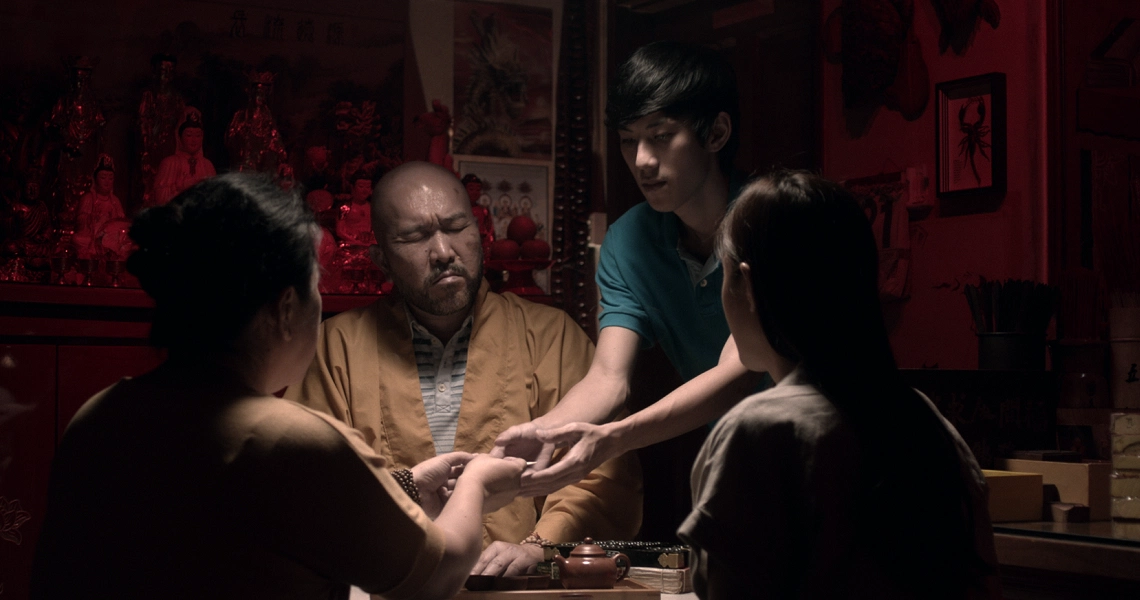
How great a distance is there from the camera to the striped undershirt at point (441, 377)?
277 centimetres

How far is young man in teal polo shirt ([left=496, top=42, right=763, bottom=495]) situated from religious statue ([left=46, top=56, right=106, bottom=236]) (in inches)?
58.3

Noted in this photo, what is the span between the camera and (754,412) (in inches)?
47.1

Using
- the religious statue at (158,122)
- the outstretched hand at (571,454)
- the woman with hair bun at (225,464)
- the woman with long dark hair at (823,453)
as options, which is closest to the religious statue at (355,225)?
the religious statue at (158,122)

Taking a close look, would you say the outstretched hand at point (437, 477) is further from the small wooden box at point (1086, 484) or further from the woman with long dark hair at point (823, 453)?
the small wooden box at point (1086, 484)

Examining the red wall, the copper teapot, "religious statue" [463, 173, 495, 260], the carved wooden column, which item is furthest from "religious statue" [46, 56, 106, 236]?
→ the red wall

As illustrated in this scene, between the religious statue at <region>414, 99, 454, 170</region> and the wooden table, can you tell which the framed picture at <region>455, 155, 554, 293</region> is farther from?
the wooden table

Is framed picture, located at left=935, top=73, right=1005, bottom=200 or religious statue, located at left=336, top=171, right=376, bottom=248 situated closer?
framed picture, located at left=935, top=73, right=1005, bottom=200

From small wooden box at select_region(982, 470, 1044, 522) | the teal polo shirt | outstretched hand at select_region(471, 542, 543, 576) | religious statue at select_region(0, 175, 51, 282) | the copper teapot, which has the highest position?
religious statue at select_region(0, 175, 51, 282)

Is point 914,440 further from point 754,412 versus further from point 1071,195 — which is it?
point 1071,195

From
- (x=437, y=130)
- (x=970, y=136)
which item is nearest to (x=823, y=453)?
(x=970, y=136)

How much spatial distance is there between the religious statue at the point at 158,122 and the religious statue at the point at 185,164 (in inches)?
1.0

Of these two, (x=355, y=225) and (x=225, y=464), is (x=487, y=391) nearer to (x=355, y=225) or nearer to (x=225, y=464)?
(x=355, y=225)

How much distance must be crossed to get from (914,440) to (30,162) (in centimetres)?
266

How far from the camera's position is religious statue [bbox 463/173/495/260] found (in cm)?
346
